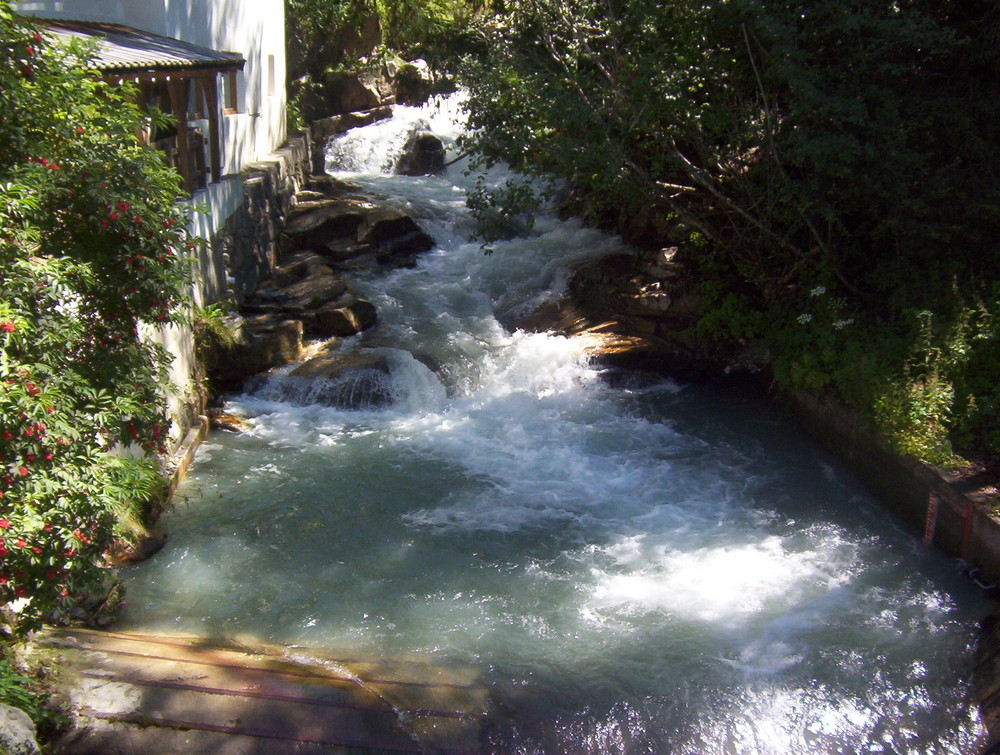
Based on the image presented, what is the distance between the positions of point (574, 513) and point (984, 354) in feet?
14.2

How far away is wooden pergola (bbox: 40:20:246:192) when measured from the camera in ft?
26.5

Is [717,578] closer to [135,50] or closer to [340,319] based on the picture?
[340,319]

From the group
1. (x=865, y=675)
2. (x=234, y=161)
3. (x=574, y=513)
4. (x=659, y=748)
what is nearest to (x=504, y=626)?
(x=659, y=748)

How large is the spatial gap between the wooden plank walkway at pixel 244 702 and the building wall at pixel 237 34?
269 inches

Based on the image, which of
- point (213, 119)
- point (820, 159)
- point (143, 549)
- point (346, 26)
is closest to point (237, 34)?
point (213, 119)

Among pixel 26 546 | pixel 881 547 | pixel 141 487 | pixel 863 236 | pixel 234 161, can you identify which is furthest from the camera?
pixel 234 161

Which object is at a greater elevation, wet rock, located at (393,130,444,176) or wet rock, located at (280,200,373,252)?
wet rock, located at (393,130,444,176)

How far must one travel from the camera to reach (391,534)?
7793 mm

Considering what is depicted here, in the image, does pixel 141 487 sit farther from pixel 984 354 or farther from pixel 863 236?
pixel 863 236

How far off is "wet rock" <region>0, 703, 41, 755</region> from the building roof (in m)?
5.47

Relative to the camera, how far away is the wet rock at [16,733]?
12.3 feet

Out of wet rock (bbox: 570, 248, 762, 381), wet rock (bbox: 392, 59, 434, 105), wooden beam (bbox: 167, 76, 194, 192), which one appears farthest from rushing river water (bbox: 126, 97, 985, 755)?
wet rock (bbox: 392, 59, 434, 105)

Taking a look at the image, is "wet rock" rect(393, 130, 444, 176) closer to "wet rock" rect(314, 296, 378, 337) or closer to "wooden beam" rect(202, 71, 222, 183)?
"wooden beam" rect(202, 71, 222, 183)

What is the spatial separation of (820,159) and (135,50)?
24.3 feet
